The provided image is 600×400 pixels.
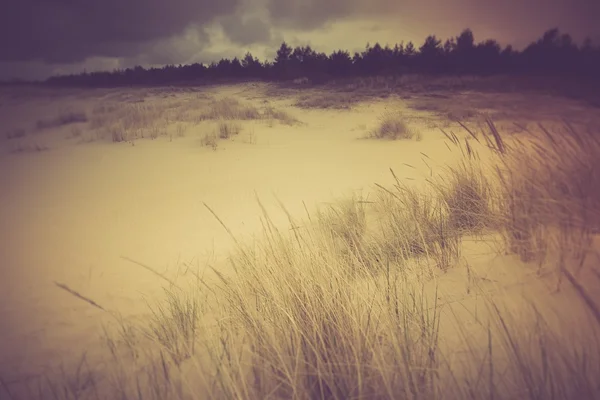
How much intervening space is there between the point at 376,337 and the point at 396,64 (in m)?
30.0

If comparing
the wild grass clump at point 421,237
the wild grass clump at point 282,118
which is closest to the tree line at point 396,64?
the wild grass clump at point 282,118

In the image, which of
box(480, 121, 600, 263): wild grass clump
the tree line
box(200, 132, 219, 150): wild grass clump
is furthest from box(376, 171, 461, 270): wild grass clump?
the tree line

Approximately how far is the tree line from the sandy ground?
18.2 metres

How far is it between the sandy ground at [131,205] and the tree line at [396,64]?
18.2 m

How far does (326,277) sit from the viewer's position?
1538mm

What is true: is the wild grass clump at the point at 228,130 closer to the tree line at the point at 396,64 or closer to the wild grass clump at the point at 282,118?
the wild grass clump at the point at 282,118

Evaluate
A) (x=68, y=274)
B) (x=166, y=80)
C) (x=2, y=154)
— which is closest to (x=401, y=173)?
(x=68, y=274)

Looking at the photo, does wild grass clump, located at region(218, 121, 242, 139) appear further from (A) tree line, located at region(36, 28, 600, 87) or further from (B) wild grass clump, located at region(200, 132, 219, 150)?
(A) tree line, located at region(36, 28, 600, 87)

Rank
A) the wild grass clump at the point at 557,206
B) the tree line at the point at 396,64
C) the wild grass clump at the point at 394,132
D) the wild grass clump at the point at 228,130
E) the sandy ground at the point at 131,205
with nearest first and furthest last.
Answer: the wild grass clump at the point at 557,206 → the sandy ground at the point at 131,205 → the wild grass clump at the point at 394,132 → the wild grass clump at the point at 228,130 → the tree line at the point at 396,64

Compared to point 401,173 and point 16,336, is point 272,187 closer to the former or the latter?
point 401,173

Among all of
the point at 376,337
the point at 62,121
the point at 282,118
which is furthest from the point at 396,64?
the point at 376,337

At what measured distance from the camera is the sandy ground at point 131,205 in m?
2.19

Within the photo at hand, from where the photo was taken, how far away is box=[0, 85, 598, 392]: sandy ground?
7.17 ft

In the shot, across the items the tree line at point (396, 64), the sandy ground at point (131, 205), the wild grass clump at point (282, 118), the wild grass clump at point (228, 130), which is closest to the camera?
the sandy ground at point (131, 205)
